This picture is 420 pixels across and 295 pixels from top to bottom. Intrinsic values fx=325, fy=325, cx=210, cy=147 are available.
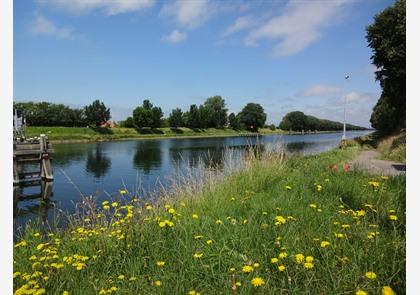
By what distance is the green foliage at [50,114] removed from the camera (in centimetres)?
8506

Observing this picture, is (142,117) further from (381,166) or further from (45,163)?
(381,166)

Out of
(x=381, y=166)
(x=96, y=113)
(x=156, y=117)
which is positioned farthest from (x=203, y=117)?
(x=381, y=166)

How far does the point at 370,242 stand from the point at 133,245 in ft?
8.82

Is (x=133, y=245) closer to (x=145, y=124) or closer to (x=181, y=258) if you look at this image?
(x=181, y=258)

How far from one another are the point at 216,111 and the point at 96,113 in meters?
50.5

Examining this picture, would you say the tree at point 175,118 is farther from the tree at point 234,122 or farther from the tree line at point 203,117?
the tree at point 234,122

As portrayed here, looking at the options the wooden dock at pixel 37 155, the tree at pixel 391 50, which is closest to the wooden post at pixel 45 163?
the wooden dock at pixel 37 155

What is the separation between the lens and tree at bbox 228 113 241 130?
129450mm

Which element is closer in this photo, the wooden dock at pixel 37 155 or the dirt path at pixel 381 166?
the dirt path at pixel 381 166

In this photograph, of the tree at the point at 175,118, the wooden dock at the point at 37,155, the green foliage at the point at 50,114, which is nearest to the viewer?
the wooden dock at the point at 37,155

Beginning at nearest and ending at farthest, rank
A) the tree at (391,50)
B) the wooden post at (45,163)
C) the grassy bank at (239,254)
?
the grassy bank at (239,254) < the tree at (391,50) < the wooden post at (45,163)

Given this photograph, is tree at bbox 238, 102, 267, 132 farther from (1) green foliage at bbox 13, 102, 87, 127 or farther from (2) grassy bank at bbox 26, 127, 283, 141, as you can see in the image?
(1) green foliage at bbox 13, 102, 87, 127

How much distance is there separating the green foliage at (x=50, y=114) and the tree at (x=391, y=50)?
8066 centimetres

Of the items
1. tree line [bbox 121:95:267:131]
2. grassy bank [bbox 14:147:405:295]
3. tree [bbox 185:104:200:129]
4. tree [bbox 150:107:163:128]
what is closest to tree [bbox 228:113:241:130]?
tree line [bbox 121:95:267:131]
